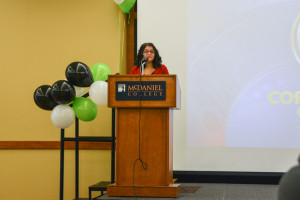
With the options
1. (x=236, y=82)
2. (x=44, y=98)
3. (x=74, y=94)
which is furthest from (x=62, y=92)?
(x=236, y=82)

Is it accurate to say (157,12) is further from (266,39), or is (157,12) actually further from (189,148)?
(189,148)

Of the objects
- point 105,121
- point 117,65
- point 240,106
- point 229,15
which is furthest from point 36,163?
point 229,15

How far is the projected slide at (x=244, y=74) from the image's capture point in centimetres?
432

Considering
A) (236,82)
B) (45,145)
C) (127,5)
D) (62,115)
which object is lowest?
(45,145)

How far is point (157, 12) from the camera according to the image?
15.1ft

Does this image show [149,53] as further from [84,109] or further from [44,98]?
[44,98]

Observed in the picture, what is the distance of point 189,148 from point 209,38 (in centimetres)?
120

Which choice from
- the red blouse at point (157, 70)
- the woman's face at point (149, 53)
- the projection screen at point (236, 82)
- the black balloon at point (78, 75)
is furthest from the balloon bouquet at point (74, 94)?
the projection screen at point (236, 82)

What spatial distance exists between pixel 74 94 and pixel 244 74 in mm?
1794

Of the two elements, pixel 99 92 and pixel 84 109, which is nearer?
pixel 99 92

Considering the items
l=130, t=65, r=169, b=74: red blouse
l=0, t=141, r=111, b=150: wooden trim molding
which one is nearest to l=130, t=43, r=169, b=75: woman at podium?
l=130, t=65, r=169, b=74: red blouse

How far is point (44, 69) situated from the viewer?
488cm

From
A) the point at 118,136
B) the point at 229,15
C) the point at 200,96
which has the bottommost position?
the point at 118,136

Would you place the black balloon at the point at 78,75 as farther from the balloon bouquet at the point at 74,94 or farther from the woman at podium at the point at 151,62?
the woman at podium at the point at 151,62
